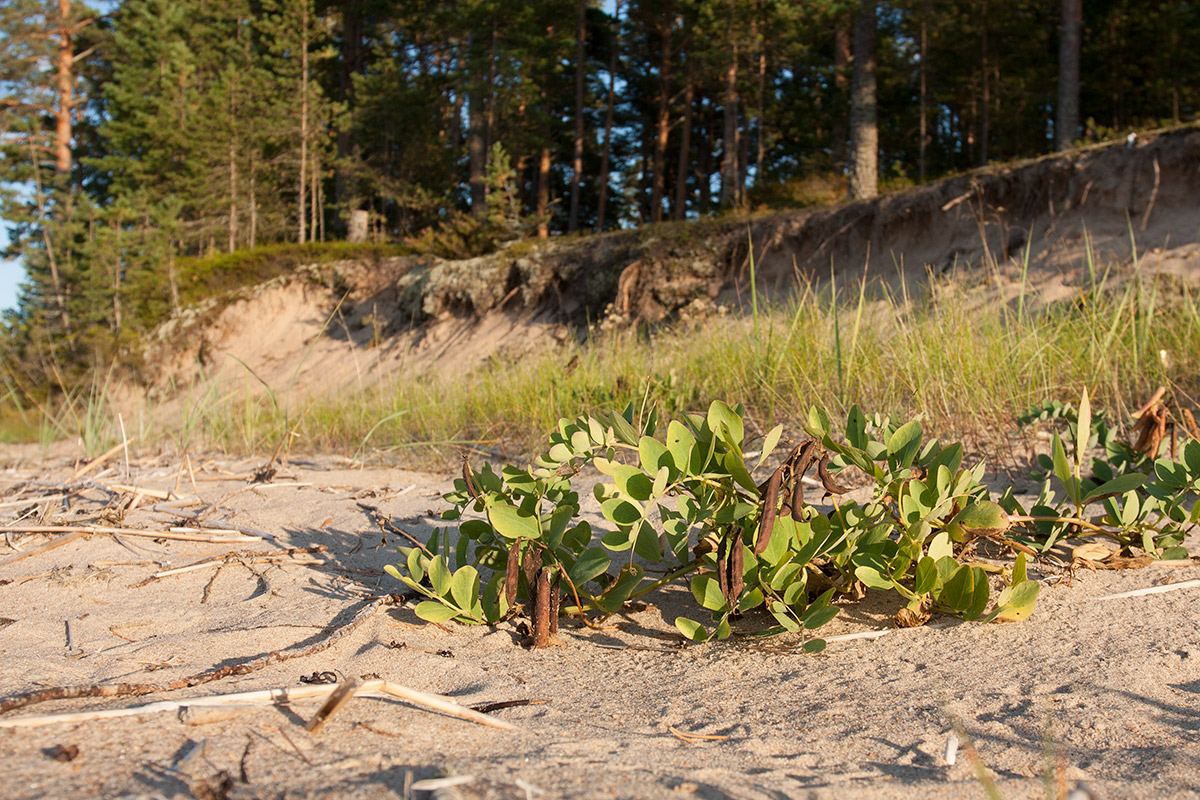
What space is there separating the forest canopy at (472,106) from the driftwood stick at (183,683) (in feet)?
46.1

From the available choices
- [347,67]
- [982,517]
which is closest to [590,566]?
[982,517]

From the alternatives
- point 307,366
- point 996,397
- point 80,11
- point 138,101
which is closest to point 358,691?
point 996,397

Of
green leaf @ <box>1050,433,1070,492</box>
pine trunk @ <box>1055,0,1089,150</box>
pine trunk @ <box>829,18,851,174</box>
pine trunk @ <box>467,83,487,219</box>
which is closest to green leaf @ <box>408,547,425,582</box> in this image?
green leaf @ <box>1050,433,1070,492</box>

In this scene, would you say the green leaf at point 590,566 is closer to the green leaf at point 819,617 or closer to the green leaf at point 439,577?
the green leaf at point 439,577

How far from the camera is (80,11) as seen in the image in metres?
23.6

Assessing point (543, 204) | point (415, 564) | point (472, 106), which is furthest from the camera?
point (472, 106)

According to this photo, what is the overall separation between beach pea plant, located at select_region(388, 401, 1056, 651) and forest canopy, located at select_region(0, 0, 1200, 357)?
45.6ft

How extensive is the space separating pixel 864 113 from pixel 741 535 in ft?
47.8

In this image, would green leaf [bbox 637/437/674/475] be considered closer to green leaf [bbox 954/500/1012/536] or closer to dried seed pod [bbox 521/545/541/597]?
dried seed pod [bbox 521/545/541/597]

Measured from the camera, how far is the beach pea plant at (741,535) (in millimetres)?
1377

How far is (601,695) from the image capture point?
1.22 meters

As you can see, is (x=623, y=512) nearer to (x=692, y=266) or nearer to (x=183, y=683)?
(x=183, y=683)

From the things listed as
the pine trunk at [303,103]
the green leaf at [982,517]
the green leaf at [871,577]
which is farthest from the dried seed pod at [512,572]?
the pine trunk at [303,103]

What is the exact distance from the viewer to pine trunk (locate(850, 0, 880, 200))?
13.7 m
